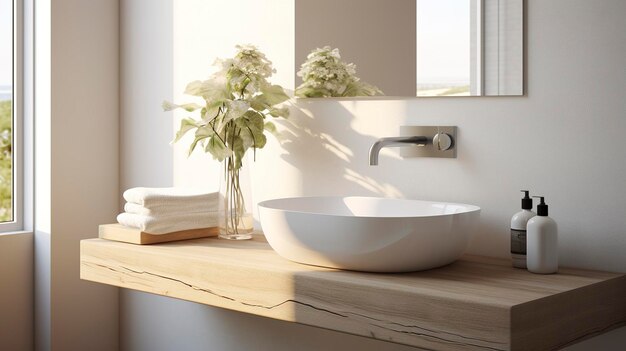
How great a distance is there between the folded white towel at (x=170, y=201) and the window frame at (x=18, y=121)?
0.71 metres

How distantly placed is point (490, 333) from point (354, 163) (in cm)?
95

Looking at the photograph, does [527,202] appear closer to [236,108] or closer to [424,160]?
[424,160]

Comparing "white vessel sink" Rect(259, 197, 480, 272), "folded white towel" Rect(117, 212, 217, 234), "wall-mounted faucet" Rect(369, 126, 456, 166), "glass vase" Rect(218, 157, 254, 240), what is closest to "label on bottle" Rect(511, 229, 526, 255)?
"white vessel sink" Rect(259, 197, 480, 272)

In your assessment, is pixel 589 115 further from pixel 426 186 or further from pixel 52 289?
pixel 52 289

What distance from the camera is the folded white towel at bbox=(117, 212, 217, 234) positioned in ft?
8.03

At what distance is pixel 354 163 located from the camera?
98.7 inches

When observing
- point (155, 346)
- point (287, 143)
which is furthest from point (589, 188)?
point (155, 346)

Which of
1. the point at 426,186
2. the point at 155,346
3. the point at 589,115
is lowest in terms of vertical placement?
the point at 155,346

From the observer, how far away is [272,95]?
2.55m

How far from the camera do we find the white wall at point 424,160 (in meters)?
2.01

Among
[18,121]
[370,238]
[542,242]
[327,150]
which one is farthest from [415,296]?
[18,121]

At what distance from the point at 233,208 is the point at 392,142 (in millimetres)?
583

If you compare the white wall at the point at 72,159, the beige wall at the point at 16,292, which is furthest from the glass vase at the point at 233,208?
the beige wall at the point at 16,292

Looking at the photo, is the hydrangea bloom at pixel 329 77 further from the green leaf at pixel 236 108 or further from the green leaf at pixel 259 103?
the green leaf at pixel 236 108
